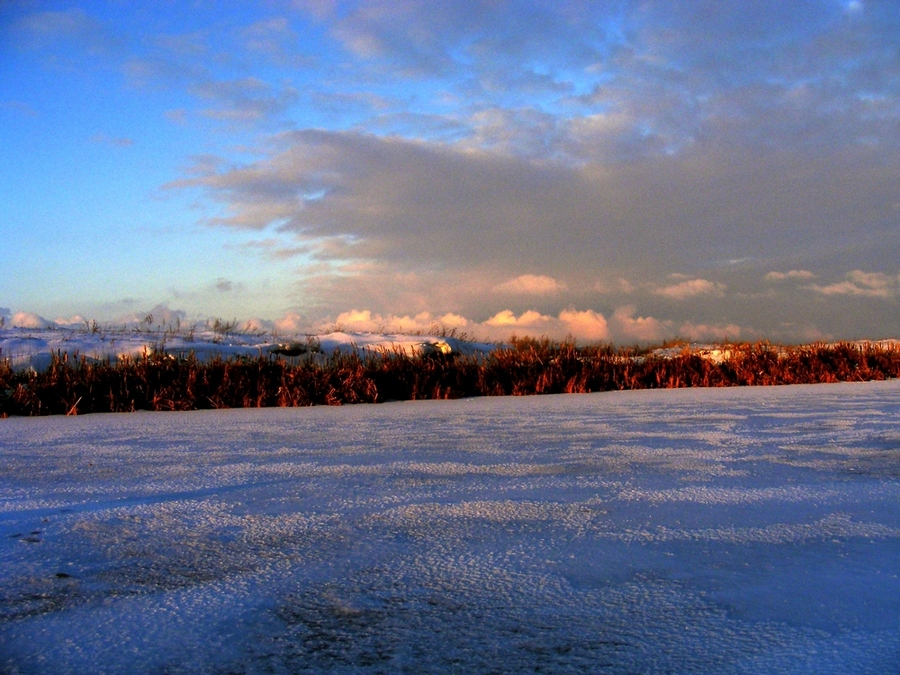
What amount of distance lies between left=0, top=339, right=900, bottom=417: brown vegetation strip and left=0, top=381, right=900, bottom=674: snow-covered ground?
330 cm

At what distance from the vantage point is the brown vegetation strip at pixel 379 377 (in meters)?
6.54

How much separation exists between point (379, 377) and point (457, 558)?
18.6ft

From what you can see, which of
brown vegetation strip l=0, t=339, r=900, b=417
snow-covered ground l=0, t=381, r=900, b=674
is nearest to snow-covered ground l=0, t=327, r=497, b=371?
brown vegetation strip l=0, t=339, r=900, b=417

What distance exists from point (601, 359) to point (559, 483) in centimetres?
637

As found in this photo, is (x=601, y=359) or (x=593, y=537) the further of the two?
(x=601, y=359)

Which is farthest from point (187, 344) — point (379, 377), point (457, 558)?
point (457, 558)

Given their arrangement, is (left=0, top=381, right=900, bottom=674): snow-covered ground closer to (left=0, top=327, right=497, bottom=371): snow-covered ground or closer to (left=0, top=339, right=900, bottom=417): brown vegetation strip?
(left=0, top=339, right=900, bottom=417): brown vegetation strip

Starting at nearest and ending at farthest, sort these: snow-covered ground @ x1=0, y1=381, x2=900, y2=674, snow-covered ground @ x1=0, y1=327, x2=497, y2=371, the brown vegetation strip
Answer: snow-covered ground @ x1=0, y1=381, x2=900, y2=674
the brown vegetation strip
snow-covered ground @ x1=0, y1=327, x2=497, y2=371

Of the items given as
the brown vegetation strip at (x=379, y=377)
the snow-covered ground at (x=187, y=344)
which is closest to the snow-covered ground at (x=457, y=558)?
the brown vegetation strip at (x=379, y=377)

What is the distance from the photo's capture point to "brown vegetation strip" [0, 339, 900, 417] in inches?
257

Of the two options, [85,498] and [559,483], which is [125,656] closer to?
[85,498]

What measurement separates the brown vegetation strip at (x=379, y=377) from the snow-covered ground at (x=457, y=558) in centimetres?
330

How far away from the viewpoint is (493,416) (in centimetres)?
498

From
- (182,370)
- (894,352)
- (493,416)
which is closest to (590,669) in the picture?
(493,416)
